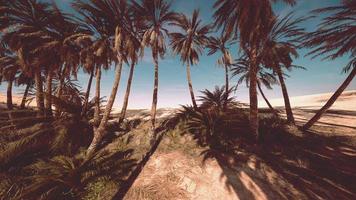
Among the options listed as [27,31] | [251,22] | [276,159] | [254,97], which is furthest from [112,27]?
[276,159]

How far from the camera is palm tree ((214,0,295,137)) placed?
7.19m

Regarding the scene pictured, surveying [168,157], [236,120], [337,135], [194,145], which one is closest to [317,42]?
[337,135]

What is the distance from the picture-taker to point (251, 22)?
7.46 m

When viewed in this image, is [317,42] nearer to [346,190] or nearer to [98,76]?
[346,190]

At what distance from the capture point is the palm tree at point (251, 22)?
283 inches

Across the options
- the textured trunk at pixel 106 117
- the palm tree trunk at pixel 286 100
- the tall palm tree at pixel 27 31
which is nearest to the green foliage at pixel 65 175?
the textured trunk at pixel 106 117

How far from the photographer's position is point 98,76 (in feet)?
33.8

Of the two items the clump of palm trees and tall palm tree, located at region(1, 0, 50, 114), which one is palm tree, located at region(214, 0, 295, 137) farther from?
tall palm tree, located at region(1, 0, 50, 114)

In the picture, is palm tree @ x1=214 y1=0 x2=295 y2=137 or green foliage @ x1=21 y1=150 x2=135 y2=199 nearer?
green foliage @ x1=21 y1=150 x2=135 y2=199

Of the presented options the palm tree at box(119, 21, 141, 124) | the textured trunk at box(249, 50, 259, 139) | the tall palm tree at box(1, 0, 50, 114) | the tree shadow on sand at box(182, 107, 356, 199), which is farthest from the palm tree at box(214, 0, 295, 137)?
the tall palm tree at box(1, 0, 50, 114)

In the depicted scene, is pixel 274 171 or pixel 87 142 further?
pixel 87 142

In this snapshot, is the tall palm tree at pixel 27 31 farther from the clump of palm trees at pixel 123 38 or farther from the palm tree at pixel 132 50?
the palm tree at pixel 132 50

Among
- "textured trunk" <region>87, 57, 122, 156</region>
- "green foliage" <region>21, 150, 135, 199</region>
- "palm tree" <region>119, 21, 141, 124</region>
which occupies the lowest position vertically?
"green foliage" <region>21, 150, 135, 199</region>

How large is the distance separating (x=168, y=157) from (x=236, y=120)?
4.33 m
